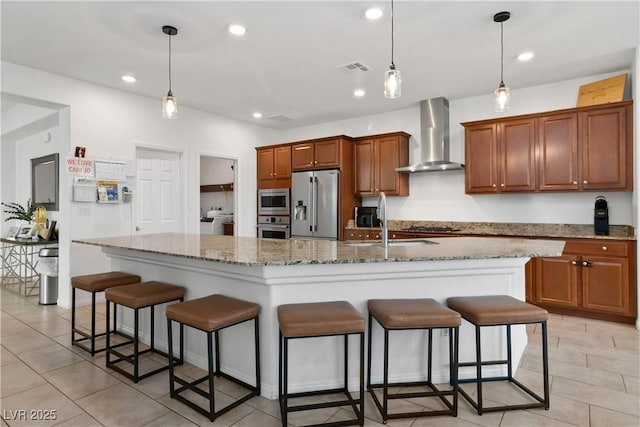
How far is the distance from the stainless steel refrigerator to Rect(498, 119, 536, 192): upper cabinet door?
7.17 feet

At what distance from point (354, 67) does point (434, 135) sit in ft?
5.62

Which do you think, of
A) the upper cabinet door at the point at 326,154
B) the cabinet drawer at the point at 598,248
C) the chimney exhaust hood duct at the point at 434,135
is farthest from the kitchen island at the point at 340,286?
the upper cabinet door at the point at 326,154

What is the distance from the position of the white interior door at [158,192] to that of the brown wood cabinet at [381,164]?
8.65ft

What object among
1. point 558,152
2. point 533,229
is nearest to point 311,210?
point 533,229

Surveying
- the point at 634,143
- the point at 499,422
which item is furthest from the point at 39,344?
the point at 634,143

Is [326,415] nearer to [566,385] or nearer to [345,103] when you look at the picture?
[566,385]

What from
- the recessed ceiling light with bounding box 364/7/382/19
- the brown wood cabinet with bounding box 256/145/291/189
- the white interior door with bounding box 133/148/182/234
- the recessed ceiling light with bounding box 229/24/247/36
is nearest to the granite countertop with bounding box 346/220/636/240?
the brown wood cabinet with bounding box 256/145/291/189

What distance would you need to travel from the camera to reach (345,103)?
5.17 m

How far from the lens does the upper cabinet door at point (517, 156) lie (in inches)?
164

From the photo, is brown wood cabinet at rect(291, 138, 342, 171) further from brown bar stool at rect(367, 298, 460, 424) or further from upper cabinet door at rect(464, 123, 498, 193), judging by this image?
brown bar stool at rect(367, 298, 460, 424)

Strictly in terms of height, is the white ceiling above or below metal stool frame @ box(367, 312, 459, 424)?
above

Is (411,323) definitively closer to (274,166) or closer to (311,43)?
(311,43)

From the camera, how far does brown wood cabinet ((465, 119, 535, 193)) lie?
420 centimetres

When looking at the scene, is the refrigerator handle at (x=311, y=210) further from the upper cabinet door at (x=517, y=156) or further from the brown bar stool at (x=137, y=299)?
the brown bar stool at (x=137, y=299)
